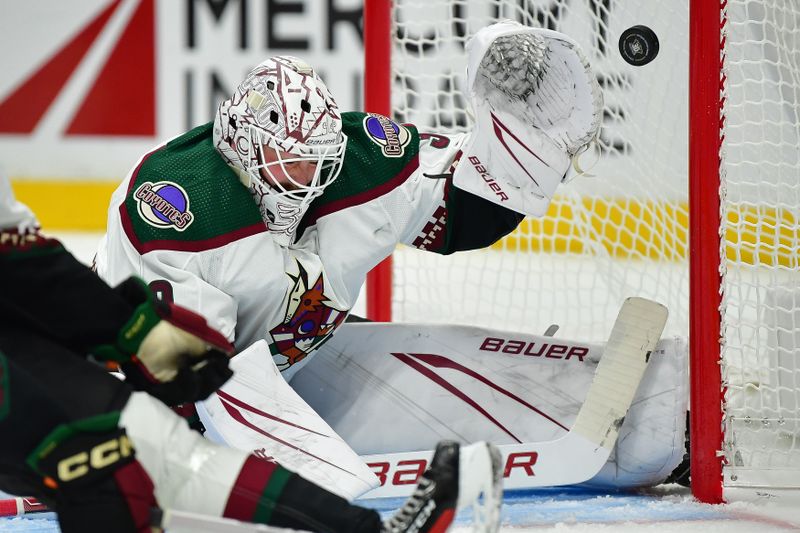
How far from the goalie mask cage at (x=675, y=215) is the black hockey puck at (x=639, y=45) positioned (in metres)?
0.09

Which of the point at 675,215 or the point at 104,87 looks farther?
the point at 104,87

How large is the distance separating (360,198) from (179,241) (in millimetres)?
406

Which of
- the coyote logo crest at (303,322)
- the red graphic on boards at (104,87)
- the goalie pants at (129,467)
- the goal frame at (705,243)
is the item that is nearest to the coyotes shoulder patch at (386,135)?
the coyote logo crest at (303,322)

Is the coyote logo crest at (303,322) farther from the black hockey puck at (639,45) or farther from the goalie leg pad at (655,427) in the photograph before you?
the black hockey puck at (639,45)

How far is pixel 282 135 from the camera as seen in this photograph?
2.00 meters

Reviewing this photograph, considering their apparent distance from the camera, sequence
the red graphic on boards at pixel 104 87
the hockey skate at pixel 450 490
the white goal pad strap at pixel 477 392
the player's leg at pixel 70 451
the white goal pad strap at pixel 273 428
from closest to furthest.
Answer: the player's leg at pixel 70 451 < the hockey skate at pixel 450 490 < the white goal pad strap at pixel 273 428 < the white goal pad strap at pixel 477 392 < the red graphic on boards at pixel 104 87

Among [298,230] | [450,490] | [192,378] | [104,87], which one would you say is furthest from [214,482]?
[104,87]

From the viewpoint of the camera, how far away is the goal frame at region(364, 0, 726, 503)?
6.75 ft

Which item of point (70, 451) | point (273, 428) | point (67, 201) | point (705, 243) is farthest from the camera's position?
point (67, 201)

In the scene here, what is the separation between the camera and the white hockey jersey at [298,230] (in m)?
2.00

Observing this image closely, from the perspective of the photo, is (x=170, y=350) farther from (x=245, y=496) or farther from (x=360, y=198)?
(x=360, y=198)

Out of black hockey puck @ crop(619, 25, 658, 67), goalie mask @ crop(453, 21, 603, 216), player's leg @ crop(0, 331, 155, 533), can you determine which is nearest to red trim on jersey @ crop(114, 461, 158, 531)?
player's leg @ crop(0, 331, 155, 533)

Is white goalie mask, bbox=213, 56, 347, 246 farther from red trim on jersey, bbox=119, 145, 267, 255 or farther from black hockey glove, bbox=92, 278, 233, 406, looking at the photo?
black hockey glove, bbox=92, 278, 233, 406

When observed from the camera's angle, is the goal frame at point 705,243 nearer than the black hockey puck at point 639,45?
Yes
